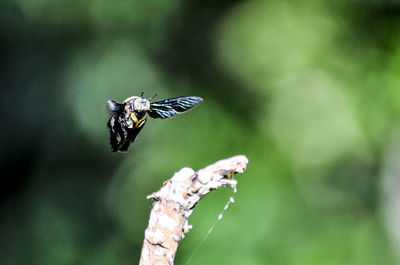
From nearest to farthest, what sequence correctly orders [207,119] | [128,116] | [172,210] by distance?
[172,210], [128,116], [207,119]

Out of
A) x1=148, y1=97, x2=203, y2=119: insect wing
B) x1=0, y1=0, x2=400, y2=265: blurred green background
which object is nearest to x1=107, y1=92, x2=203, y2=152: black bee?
x1=148, y1=97, x2=203, y2=119: insect wing

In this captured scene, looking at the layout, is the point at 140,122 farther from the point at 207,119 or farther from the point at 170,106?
the point at 207,119

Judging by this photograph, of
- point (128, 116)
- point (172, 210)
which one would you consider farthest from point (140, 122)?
point (172, 210)

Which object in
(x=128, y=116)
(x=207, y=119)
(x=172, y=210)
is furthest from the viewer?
(x=207, y=119)

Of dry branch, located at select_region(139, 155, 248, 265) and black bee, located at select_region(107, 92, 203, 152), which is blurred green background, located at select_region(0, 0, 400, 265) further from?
dry branch, located at select_region(139, 155, 248, 265)

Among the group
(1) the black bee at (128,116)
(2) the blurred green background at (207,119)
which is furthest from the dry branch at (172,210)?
(2) the blurred green background at (207,119)
